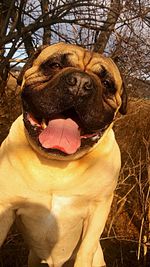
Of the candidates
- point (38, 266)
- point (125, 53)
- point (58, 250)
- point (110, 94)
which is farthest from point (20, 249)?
point (125, 53)

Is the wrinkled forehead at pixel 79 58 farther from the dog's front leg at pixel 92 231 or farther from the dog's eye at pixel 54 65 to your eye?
the dog's front leg at pixel 92 231

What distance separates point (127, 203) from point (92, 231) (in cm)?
220

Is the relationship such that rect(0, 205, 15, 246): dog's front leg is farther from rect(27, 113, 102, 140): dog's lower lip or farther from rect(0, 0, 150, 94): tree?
rect(0, 0, 150, 94): tree

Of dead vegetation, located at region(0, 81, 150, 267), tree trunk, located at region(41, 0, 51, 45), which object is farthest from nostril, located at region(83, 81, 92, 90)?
tree trunk, located at region(41, 0, 51, 45)

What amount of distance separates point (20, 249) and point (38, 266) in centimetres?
70

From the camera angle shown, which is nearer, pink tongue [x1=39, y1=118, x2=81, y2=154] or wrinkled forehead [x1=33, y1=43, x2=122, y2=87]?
pink tongue [x1=39, y1=118, x2=81, y2=154]

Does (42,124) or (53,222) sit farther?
(53,222)

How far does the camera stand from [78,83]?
7.52ft

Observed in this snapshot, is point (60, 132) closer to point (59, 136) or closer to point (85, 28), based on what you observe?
point (59, 136)

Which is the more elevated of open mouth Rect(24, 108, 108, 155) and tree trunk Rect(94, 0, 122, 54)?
open mouth Rect(24, 108, 108, 155)

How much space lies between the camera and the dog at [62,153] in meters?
2.39

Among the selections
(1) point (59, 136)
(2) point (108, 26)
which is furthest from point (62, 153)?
(2) point (108, 26)

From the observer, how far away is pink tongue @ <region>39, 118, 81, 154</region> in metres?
2.41

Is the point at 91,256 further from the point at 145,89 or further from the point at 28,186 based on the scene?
the point at 145,89
